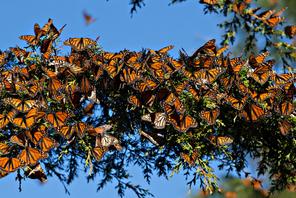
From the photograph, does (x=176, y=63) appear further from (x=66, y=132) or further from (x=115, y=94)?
(x=66, y=132)

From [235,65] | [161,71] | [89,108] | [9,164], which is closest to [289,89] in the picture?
[235,65]

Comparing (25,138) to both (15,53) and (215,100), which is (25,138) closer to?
(15,53)

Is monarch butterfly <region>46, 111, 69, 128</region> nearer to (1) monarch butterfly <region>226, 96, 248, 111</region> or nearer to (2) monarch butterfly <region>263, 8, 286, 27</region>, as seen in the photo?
(1) monarch butterfly <region>226, 96, 248, 111</region>

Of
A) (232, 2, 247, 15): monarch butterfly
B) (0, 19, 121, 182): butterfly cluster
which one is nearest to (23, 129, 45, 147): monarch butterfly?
(0, 19, 121, 182): butterfly cluster

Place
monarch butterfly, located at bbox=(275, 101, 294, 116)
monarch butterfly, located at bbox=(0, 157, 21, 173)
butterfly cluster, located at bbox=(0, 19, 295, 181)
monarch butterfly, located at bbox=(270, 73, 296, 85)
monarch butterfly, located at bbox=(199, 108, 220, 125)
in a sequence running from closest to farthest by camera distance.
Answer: monarch butterfly, located at bbox=(0, 157, 21, 173), butterfly cluster, located at bbox=(0, 19, 295, 181), monarch butterfly, located at bbox=(199, 108, 220, 125), monarch butterfly, located at bbox=(275, 101, 294, 116), monarch butterfly, located at bbox=(270, 73, 296, 85)

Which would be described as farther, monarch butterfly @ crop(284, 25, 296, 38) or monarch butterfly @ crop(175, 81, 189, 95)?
monarch butterfly @ crop(284, 25, 296, 38)

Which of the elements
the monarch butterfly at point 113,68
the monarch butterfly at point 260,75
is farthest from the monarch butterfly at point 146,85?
the monarch butterfly at point 260,75
